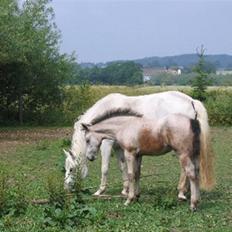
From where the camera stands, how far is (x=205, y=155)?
30.0 feet

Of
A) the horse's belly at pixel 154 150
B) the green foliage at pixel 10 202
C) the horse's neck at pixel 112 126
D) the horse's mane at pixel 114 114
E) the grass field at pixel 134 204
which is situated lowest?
the grass field at pixel 134 204

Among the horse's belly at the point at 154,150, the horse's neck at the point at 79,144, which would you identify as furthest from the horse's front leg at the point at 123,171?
the horse's belly at the point at 154,150

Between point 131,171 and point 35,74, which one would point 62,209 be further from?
point 35,74

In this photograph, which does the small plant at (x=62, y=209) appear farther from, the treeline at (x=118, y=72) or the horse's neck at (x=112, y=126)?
the treeline at (x=118, y=72)

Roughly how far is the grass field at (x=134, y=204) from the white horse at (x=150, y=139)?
1.25 feet

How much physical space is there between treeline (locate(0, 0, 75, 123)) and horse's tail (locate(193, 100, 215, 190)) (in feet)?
55.4

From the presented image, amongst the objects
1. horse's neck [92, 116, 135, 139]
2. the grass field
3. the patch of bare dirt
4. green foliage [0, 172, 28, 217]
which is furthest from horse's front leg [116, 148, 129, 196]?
the patch of bare dirt

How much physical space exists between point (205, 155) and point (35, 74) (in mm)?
19109

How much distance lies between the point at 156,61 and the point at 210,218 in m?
66.3

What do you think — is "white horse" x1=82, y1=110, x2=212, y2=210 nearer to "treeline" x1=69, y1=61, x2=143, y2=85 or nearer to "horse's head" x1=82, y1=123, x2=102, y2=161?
"horse's head" x1=82, y1=123, x2=102, y2=161

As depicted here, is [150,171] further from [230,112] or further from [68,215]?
[230,112]

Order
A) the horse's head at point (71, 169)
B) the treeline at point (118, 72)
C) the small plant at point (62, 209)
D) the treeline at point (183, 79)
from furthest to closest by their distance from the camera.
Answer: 1. the treeline at point (118, 72)
2. the treeline at point (183, 79)
3. the horse's head at point (71, 169)
4. the small plant at point (62, 209)

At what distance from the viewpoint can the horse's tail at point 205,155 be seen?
9062 millimetres

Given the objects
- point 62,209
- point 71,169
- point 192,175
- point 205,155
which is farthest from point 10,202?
point 205,155
